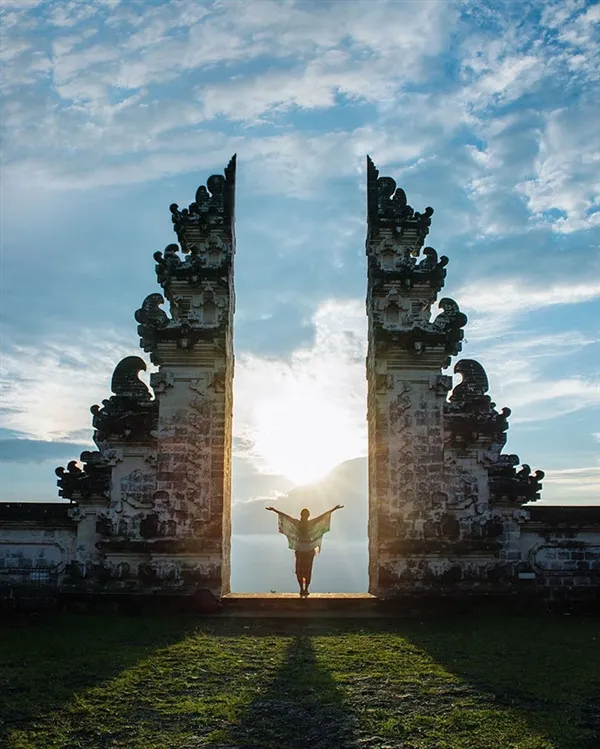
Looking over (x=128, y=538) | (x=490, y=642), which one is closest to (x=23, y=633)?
(x=128, y=538)

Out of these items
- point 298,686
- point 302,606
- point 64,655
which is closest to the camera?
point 298,686

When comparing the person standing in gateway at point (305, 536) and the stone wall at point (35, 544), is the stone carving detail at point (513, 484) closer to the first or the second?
the person standing in gateway at point (305, 536)

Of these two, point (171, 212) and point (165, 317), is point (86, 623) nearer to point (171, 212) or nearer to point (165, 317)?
point (165, 317)

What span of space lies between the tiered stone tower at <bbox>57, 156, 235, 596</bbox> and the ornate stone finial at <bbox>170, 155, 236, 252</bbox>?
0.59m

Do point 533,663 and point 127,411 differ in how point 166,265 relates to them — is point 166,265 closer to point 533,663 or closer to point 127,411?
point 127,411

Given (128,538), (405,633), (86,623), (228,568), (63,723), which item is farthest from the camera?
(228,568)

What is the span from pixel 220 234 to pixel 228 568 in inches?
262

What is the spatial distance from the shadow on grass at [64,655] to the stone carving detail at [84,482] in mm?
2152

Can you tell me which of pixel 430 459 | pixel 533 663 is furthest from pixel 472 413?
pixel 533 663

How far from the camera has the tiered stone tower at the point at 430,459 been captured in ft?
42.7

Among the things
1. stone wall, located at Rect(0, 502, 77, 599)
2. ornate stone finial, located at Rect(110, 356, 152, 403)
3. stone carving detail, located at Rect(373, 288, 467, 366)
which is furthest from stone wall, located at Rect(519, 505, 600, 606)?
stone wall, located at Rect(0, 502, 77, 599)

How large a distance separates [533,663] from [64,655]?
19.1 feet

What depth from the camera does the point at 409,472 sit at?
1334 cm

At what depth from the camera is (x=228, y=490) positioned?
14.0m
